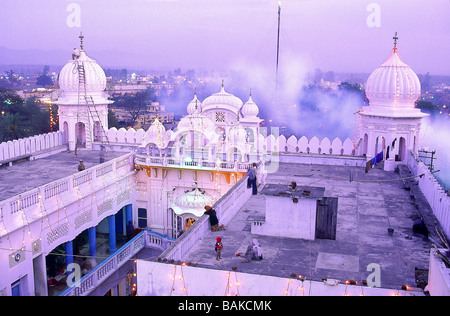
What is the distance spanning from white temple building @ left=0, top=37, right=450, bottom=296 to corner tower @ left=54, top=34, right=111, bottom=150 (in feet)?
0.22

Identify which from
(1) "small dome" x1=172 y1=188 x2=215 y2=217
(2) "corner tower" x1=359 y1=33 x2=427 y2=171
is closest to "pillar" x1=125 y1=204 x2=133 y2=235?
(1) "small dome" x1=172 y1=188 x2=215 y2=217

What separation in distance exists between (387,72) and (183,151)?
10.6 meters

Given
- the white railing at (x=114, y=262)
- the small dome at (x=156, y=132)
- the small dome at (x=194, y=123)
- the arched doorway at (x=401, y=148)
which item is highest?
the small dome at (x=194, y=123)

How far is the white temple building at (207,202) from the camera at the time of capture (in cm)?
1045

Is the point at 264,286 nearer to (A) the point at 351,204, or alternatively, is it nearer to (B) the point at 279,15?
(A) the point at 351,204

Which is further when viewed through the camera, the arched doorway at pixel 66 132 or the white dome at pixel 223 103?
the arched doorway at pixel 66 132

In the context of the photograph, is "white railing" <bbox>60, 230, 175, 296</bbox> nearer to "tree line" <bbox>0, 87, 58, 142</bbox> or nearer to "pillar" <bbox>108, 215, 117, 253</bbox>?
"pillar" <bbox>108, 215, 117, 253</bbox>

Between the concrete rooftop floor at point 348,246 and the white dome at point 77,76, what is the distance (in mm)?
13535

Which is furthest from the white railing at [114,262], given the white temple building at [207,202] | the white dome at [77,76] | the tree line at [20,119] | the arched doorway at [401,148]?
the tree line at [20,119]

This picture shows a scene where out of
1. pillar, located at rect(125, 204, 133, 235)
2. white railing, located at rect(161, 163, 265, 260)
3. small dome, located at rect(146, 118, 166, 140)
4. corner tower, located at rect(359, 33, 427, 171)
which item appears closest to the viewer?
white railing, located at rect(161, 163, 265, 260)

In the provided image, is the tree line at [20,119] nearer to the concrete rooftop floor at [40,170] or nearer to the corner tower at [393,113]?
the concrete rooftop floor at [40,170]

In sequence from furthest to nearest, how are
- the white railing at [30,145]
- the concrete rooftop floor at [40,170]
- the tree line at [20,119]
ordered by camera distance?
the tree line at [20,119]
the white railing at [30,145]
the concrete rooftop floor at [40,170]

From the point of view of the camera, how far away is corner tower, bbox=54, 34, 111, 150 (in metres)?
25.8

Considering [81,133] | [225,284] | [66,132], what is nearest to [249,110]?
[81,133]
